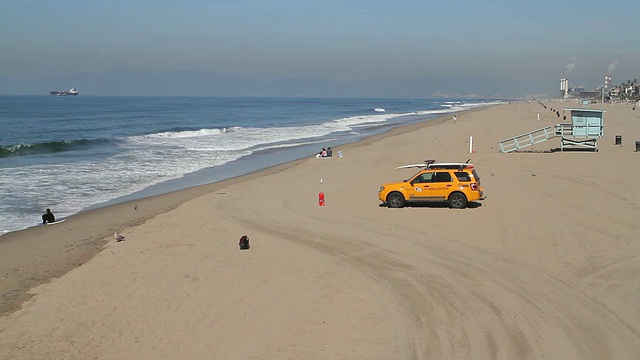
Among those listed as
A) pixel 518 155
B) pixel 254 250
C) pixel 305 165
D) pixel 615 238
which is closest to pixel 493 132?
pixel 518 155

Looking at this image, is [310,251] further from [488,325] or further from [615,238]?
[615,238]

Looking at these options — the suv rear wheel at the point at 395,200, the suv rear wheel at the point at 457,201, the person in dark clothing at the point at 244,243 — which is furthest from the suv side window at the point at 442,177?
the person in dark clothing at the point at 244,243

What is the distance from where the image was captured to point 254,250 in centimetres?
1370

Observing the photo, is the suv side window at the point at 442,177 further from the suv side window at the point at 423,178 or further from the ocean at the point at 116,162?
the ocean at the point at 116,162

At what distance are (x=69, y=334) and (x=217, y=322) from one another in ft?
7.68

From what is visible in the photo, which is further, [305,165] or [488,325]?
[305,165]

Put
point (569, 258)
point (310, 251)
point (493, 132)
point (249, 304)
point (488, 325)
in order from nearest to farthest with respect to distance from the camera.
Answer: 1. point (488, 325)
2. point (249, 304)
3. point (569, 258)
4. point (310, 251)
5. point (493, 132)

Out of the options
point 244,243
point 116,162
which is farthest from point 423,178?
point 116,162

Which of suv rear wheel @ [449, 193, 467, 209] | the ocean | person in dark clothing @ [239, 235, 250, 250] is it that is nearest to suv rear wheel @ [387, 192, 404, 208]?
suv rear wheel @ [449, 193, 467, 209]

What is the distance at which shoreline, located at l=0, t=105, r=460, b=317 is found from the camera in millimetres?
11953

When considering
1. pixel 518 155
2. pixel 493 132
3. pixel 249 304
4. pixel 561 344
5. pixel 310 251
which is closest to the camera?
pixel 561 344

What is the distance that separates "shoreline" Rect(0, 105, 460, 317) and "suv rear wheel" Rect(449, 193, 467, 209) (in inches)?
362

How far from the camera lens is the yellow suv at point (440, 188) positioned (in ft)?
58.6

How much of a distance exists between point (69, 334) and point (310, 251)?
5.80m
